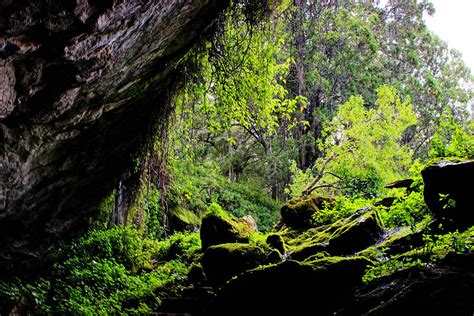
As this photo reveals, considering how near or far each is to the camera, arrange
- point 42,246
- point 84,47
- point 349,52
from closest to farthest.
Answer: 1. point 84,47
2. point 42,246
3. point 349,52

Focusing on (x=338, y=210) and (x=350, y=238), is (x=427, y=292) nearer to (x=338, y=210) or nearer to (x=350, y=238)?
(x=350, y=238)

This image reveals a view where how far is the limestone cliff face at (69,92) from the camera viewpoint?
367cm

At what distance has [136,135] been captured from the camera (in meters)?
8.24

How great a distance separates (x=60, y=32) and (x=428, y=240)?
4661 millimetres

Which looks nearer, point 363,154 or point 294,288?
point 294,288

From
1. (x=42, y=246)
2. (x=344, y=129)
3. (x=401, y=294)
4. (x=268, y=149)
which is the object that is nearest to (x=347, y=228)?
(x=401, y=294)

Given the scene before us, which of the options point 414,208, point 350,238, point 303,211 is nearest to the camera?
point 414,208

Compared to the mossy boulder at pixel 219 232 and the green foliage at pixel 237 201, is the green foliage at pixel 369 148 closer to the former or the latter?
the green foliage at pixel 237 201

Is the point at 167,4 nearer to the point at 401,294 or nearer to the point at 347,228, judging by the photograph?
the point at 401,294

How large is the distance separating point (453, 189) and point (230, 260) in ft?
11.9

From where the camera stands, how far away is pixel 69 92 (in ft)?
14.6

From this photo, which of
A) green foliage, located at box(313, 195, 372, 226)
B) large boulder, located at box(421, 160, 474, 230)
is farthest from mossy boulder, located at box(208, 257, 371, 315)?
green foliage, located at box(313, 195, 372, 226)

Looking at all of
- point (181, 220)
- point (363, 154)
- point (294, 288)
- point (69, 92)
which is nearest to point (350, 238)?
point (294, 288)

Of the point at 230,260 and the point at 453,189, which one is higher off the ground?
the point at 453,189
